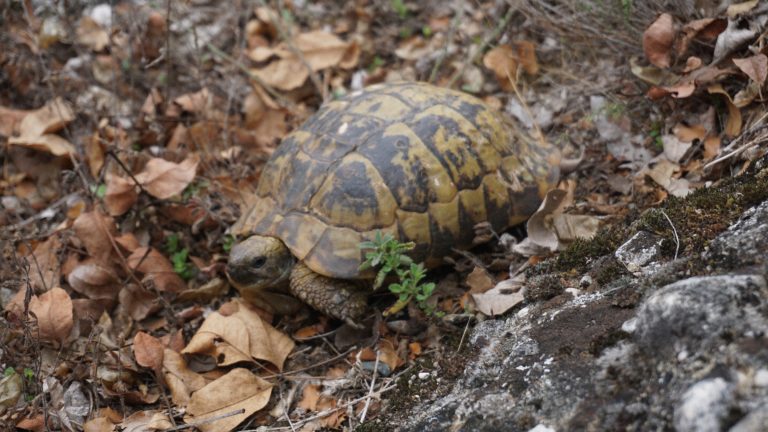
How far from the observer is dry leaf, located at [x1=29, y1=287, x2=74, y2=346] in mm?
3045

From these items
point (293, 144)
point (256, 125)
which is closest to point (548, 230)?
point (293, 144)

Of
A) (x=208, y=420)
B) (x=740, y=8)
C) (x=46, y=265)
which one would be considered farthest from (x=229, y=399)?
(x=740, y=8)

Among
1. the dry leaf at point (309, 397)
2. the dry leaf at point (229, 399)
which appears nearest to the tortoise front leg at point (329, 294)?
the dry leaf at point (309, 397)

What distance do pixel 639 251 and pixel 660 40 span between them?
4.99ft

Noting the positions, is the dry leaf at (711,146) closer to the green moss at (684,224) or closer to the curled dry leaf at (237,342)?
the green moss at (684,224)

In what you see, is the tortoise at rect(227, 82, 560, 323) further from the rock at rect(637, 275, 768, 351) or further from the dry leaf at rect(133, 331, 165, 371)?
the rock at rect(637, 275, 768, 351)

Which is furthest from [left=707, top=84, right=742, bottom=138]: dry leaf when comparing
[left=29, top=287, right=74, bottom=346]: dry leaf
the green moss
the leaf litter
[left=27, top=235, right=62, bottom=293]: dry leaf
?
[left=27, top=235, right=62, bottom=293]: dry leaf

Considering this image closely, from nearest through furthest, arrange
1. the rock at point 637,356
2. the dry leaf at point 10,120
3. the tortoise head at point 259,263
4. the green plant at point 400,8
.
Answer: the rock at point 637,356
the tortoise head at point 259,263
the dry leaf at point 10,120
the green plant at point 400,8

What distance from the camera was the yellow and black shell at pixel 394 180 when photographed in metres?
3.11

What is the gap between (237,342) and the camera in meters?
3.04

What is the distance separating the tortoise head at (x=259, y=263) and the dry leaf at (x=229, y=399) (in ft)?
1.54

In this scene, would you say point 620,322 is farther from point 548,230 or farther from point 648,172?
point 648,172

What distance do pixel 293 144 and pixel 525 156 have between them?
4.03ft

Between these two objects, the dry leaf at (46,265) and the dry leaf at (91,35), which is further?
the dry leaf at (91,35)
